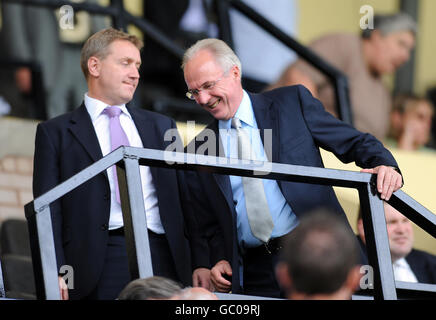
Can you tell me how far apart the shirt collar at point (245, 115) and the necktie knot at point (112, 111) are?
38 centimetres

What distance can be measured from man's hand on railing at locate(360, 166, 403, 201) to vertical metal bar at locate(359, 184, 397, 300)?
29 millimetres

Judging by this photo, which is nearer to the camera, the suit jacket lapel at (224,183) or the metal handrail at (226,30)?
the suit jacket lapel at (224,183)

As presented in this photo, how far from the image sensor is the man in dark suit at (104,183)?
3.56 m

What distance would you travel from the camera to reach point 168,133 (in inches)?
148

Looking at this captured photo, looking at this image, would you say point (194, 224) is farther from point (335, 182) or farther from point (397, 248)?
point (397, 248)

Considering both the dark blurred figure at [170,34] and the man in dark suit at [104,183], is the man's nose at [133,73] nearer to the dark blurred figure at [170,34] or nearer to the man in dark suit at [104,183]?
the man in dark suit at [104,183]

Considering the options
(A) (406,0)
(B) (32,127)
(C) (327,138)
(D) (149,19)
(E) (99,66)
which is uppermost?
(A) (406,0)

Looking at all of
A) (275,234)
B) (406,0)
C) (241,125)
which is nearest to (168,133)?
(241,125)

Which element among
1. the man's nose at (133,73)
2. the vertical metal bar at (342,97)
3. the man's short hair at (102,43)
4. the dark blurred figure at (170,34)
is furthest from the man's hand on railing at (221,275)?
the dark blurred figure at (170,34)

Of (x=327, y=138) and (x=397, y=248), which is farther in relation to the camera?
(x=397, y=248)

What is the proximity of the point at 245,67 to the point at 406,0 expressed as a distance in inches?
131

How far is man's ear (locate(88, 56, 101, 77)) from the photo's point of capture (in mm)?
3721

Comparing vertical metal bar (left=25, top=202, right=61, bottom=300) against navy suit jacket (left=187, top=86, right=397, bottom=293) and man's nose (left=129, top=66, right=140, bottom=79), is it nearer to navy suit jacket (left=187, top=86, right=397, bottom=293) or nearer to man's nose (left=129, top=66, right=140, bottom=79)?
navy suit jacket (left=187, top=86, right=397, bottom=293)

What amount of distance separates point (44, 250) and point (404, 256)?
218 cm
